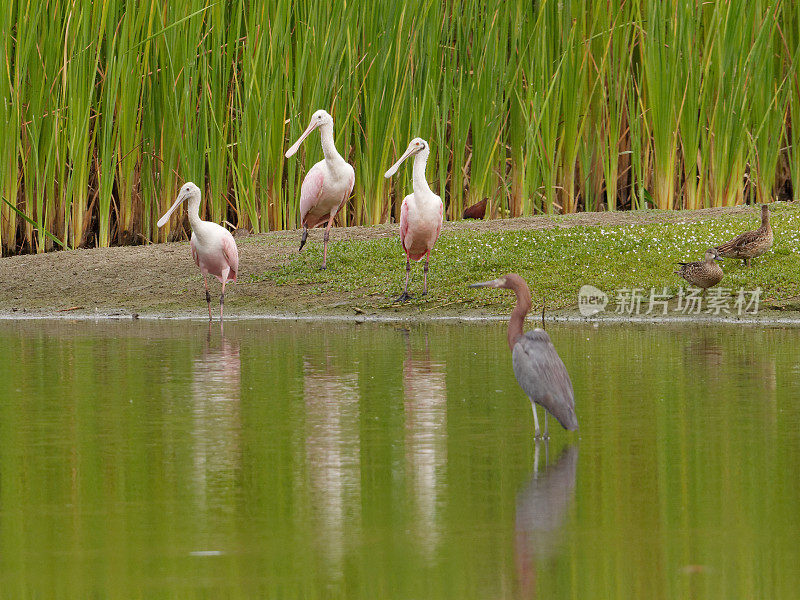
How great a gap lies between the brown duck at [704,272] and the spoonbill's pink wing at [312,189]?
4.83 m

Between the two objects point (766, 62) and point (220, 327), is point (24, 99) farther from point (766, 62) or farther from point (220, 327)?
point (766, 62)

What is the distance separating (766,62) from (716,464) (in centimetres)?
1444

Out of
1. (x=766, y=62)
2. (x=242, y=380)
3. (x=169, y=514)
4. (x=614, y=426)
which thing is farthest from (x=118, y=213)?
(x=169, y=514)

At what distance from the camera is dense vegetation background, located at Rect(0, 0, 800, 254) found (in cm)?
1966

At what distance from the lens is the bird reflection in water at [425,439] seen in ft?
19.5

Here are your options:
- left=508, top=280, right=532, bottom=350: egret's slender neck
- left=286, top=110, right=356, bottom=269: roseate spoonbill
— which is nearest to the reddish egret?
left=286, top=110, right=356, bottom=269: roseate spoonbill

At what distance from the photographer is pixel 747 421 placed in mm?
8398

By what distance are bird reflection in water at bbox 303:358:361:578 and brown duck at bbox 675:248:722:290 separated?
5.72 m

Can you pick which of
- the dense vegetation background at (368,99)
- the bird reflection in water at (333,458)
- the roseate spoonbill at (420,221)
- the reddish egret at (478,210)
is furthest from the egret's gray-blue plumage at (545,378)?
the reddish egret at (478,210)

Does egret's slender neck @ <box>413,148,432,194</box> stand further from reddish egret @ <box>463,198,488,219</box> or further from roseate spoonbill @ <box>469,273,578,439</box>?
roseate spoonbill @ <box>469,273,578,439</box>

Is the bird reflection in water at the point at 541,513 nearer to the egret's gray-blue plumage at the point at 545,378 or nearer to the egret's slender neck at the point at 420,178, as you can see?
the egret's gray-blue plumage at the point at 545,378

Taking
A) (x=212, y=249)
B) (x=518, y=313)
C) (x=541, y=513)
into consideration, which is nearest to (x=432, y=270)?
(x=212, y=249)

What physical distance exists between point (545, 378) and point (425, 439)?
731 millimetres

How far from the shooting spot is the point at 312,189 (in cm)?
1803
